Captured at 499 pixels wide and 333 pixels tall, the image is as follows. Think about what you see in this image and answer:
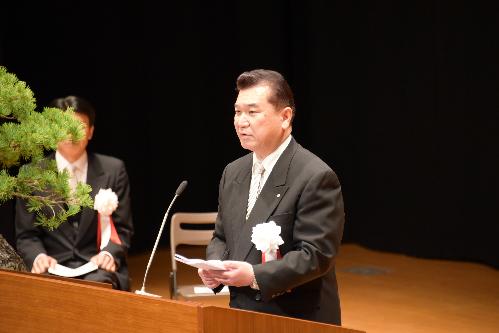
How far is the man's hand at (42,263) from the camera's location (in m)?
4.00

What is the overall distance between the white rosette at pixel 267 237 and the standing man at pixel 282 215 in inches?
2.0

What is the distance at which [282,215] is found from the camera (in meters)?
2.70

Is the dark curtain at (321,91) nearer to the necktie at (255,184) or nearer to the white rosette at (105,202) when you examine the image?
the white rosette at (105,202)

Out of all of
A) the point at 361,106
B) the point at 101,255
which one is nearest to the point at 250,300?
the point at 101,255

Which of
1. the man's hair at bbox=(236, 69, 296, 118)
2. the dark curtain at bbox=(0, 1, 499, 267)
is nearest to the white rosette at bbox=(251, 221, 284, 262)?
the man's hair at bbox=(236, 69, 296, 118)

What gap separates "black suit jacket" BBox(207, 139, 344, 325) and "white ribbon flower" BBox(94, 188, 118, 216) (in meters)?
1.35

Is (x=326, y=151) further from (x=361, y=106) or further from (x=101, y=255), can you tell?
(x=101, y=255)

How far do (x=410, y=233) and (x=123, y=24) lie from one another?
142 inches

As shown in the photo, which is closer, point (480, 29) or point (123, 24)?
point (480, 29)

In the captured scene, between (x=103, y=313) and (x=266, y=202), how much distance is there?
0.88 meters

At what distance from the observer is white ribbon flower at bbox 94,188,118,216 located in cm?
405

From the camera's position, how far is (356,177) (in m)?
8.84

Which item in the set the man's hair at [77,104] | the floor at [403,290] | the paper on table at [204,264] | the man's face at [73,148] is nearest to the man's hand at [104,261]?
the man's face at [73,148]

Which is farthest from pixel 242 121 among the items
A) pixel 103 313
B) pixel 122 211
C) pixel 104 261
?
pixel 122 211
